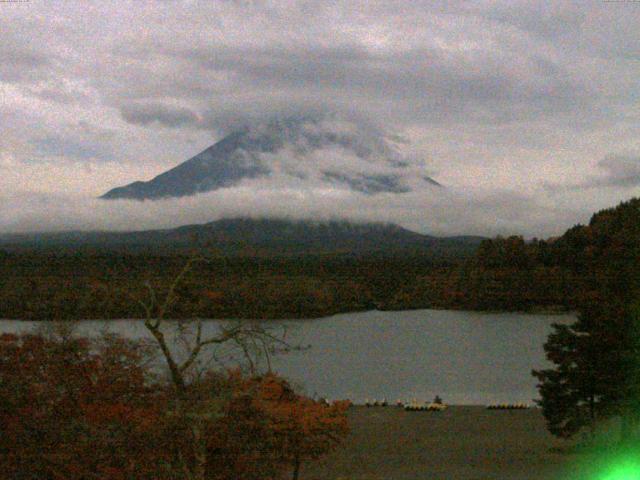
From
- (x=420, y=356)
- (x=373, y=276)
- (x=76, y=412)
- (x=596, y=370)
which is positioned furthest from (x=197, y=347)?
(x=373, y=276)

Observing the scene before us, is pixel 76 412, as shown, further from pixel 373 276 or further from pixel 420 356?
pixel 373 276

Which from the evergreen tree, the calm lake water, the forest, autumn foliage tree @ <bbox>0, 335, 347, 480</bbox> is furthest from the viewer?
the calm lake water

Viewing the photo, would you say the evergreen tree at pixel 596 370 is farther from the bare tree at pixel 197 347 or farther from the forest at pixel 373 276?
the bare tree at pixel 197 347

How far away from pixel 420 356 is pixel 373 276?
10317mm

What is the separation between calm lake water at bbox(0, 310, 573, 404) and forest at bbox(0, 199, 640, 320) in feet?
2.63

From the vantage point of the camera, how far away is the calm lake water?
2055 centimetres

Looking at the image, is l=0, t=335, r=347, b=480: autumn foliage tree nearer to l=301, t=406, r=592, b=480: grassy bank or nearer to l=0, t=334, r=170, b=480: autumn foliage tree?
l=0, t=334, r=170, b=480: autumn foliage tree

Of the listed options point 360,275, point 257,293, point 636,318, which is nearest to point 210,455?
point 636,318

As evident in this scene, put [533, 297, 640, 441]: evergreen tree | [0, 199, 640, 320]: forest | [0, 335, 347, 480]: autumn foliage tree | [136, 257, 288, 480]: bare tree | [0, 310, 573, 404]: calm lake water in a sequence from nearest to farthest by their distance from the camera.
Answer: [136, 257, 288, 480]: bare tree
[0, 335, 347, 480]: autumn foliage tree
[533, 297, 640, 441]: evergreen tree
[0, 199, 640, 320]: forest
[0, 310, 573, 404]: calm lake water

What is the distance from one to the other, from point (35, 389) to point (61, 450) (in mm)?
734

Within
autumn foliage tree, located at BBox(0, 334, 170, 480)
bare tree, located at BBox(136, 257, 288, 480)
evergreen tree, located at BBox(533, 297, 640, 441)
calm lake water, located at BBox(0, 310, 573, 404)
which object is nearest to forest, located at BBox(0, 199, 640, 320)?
calm lake water, located at BBox(0, 310, 573, 404)

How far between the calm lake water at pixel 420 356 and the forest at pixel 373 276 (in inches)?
31.5

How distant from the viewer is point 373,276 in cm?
3775

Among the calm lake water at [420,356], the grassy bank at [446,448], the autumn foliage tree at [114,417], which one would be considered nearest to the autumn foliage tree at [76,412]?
→ the autumn foliage tree at [114,417]
